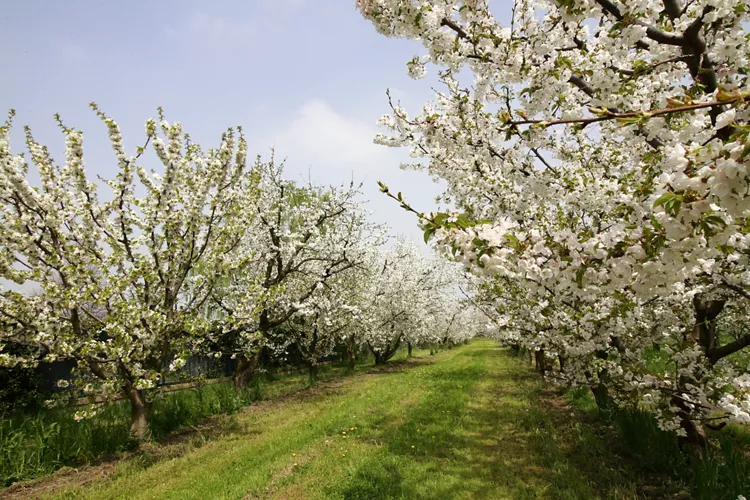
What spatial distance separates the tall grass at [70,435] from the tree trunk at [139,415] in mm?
133

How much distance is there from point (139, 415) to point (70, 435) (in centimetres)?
114

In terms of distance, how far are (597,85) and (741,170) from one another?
10.1 ft

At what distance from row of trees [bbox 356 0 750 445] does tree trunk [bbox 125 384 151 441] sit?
24.3ft

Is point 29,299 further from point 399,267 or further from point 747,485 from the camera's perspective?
point 399,267

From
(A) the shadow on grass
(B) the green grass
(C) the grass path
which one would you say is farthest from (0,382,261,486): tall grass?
(A) the shadow on grass

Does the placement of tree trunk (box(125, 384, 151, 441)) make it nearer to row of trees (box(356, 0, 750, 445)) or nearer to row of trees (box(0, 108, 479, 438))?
row of trees (box(0, 108, 479, 438))

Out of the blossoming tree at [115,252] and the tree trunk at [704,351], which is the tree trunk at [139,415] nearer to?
the blossoming tree at [115,252]

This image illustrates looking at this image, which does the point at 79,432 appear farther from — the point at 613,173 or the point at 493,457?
the point at 613,173

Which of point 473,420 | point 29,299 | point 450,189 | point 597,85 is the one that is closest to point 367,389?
point 473,420

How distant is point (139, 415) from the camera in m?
7.98

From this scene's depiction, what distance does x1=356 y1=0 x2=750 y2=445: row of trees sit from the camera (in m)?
1.91

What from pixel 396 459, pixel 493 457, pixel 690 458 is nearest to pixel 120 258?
pixel 396 459

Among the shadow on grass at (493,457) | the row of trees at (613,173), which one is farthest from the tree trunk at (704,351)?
the shadow on grass at (493,457)

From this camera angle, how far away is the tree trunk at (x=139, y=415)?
786cm
